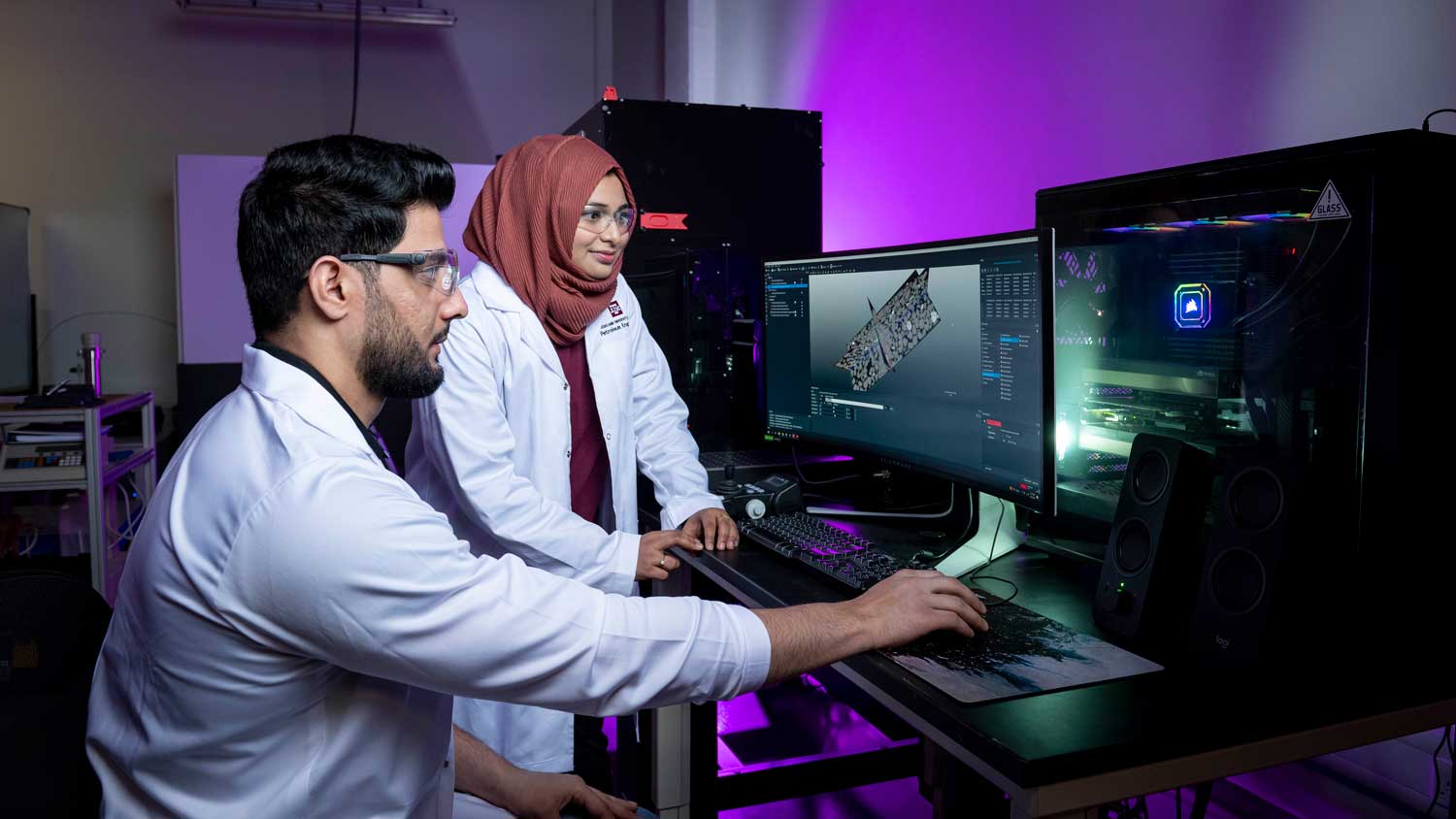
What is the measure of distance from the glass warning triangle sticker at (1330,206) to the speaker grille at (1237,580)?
0.38 metres

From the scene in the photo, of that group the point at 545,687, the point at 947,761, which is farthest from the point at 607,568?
the point at 545,687

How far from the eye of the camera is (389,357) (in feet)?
3.21

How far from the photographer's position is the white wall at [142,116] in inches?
177

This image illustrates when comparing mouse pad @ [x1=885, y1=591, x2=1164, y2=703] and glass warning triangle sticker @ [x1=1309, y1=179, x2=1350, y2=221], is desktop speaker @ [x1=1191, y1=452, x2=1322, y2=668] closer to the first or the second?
mouse pad @ [x1=885, y1=591, x2=1164, y2=703]

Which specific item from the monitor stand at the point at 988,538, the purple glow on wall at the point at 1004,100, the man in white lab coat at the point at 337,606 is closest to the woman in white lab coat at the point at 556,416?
the monitor stand at the point at 988,538

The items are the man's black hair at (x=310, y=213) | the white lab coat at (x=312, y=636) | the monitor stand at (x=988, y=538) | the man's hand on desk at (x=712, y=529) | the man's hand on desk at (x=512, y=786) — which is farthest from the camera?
the man's hand on desk at (x=712, y=529)

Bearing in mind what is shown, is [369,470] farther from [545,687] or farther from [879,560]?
[879,560]

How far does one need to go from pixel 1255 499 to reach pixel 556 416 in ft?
4.02

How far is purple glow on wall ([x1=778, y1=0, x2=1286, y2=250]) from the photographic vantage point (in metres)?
1.79

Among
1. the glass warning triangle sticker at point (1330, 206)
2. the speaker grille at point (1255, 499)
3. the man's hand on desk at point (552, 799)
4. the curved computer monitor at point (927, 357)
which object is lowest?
the man's hand on desk at point (552, 799)

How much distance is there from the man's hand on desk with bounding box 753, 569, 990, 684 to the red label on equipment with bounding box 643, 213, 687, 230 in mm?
1476

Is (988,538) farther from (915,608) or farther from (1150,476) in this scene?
(915,608)

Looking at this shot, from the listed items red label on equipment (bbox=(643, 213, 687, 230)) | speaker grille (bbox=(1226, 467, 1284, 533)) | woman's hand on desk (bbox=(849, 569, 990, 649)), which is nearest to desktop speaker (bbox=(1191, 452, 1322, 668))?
speaker grille (bbox=(1226, 467, 1284, 533))

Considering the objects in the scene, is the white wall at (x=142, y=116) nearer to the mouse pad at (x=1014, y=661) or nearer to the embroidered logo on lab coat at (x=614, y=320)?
the embroidered logo on lab coat at (x=614, y=320)
